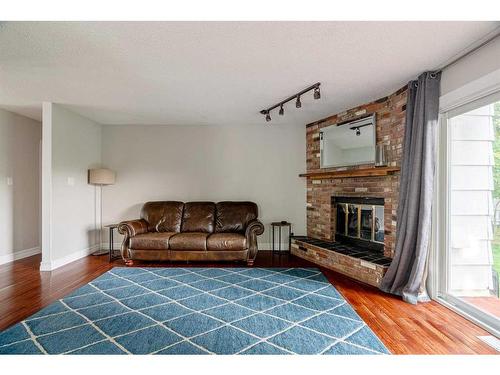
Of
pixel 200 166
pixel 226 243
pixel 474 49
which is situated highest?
pixel 474 49

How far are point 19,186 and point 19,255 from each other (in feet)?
3.74

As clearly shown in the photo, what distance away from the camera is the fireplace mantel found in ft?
10.7

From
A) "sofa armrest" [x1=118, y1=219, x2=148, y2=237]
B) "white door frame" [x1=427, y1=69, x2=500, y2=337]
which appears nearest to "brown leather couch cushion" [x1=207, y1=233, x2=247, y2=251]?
"sofa armrest" [x1=118, y1=219, x2=148, y2=237]

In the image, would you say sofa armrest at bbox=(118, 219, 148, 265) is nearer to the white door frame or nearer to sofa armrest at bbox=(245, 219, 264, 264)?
sofa armrest at bbox=(245, 219, 264, 264)

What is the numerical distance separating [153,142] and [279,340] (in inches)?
166

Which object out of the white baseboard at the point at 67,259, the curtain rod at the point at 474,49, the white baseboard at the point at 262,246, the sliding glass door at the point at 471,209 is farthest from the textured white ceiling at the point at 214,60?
the white baseboard at the point at 262,246

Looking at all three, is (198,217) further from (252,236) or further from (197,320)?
(197,320)

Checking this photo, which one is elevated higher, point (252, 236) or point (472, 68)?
point (472, 68)

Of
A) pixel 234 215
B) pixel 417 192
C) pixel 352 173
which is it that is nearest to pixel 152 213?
pixel 234 215

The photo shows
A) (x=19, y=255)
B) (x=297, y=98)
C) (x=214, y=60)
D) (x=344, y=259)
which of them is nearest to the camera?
(x=214, y=60)

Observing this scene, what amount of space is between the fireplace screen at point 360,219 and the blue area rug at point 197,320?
1032mm

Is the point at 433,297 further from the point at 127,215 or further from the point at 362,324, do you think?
the point at 127,215

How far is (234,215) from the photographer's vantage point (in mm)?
4641
